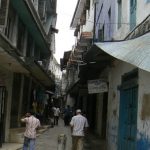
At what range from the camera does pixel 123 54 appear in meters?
10.3

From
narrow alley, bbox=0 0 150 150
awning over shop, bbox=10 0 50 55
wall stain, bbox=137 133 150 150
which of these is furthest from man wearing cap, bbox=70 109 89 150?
awning over shop, bbox=10 0 50 55

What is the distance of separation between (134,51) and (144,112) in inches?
79.8

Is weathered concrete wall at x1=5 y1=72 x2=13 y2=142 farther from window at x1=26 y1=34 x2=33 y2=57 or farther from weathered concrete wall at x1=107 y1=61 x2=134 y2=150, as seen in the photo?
window at x1=26 y1=34 x2=33 y2=57

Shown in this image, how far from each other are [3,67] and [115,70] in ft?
13.7

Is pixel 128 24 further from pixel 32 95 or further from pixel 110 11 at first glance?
pixel 32 95

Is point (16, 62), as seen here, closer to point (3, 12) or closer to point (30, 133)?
point (3, 12)

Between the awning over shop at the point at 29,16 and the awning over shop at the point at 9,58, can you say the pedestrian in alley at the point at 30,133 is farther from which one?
the awning over shop at the point at 29,16

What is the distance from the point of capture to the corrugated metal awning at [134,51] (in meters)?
9.43

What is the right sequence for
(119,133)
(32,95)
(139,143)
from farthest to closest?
Result: 1. (32,95)
2. (119,133)
3. (139,143)

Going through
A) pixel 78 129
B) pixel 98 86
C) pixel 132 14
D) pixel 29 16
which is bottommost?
pixel 78 129

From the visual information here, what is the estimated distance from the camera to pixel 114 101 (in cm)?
1633

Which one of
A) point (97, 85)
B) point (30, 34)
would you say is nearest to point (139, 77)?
point (97, 85)

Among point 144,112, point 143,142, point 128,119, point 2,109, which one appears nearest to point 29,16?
point 2,109

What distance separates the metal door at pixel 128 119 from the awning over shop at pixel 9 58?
143 inches
